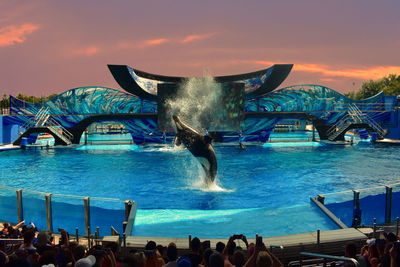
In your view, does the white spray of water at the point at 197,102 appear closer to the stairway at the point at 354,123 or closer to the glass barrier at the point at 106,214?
the stairway at the point at 354,123

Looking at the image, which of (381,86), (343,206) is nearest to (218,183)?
(343,206)

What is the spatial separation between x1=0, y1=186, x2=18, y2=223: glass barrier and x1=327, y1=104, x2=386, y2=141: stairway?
2880 cm

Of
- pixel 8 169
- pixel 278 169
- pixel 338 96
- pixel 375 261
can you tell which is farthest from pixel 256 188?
pixel 338 96

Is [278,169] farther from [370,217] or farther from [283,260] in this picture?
[283,260]

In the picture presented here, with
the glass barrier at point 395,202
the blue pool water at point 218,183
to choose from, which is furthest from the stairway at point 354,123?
the glass barrier at point 395,202

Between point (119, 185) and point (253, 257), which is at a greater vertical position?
point (253, 257)

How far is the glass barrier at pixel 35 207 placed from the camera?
24.0ft

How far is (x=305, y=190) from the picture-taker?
1277 cm

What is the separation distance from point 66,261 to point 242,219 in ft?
16.6

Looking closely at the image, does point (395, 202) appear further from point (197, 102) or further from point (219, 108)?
point (197, 102)

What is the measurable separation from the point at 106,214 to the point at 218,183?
278 inches

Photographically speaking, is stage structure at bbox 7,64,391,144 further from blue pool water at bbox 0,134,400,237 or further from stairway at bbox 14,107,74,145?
blue pool water at bbox 0,134,400,237

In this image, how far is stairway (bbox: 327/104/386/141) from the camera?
31.2 meters

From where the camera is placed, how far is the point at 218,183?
1373cm
